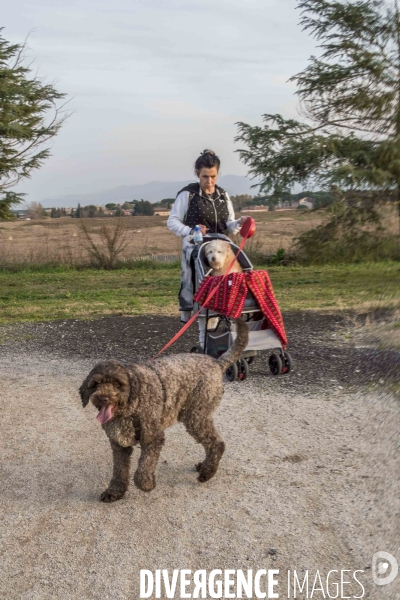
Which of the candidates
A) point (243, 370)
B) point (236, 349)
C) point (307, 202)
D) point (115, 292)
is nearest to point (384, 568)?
point (236, 349)

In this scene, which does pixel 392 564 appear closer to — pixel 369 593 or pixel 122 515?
pixel 369 593

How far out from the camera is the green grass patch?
45.1 feet

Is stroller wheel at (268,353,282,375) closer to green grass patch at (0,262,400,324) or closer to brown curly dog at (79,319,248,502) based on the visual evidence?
green grass patch at (0,262,400,324)

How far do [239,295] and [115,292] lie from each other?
391 inches

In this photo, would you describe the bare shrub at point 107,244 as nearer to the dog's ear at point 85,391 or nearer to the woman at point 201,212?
the woman at point 201,212

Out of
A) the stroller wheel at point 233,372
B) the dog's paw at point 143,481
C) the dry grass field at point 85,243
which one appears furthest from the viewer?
the dry grass field at point 85,243

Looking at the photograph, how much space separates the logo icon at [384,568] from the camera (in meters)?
3.78

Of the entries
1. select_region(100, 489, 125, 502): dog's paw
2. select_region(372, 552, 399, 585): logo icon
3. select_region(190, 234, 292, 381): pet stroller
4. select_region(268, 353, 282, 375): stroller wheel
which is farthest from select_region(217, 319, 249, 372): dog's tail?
select_region(268, 353, 282, 375): stroller wheel

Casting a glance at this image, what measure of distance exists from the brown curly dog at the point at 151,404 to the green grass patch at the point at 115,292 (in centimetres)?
419

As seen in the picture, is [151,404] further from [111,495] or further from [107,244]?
[107,244]

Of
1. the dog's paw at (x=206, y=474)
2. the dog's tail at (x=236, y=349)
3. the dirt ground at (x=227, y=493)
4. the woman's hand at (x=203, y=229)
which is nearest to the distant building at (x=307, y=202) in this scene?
the woman's hand at (x=203, y=229)

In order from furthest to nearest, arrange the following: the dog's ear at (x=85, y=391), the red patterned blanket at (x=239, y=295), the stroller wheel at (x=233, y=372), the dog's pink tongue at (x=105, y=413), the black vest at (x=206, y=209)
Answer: the black vest at (x=206, y=209) → the stroller wheel at (x=233, y=372) → the red patterned blanket at (x=239, y=295) → the dog's ear at (x=85, y=391) → the dog's pink tongue at (x=105, y=413)

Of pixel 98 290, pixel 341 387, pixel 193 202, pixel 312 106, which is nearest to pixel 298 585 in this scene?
pixel 341 387

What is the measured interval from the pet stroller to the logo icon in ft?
12.5
